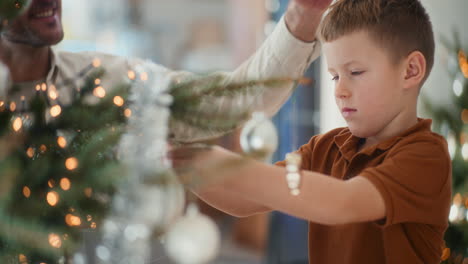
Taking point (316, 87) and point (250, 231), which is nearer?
point (316, 87)

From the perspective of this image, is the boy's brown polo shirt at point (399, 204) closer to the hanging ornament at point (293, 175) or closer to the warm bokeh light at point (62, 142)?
the hanging ornament at point (293, 175)

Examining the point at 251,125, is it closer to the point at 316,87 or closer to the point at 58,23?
the point at 58,23

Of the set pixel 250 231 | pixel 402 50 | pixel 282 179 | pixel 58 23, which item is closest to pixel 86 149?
pixel 282 179

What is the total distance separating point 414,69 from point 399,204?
8.7 inches

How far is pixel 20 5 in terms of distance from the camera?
459 millimetres

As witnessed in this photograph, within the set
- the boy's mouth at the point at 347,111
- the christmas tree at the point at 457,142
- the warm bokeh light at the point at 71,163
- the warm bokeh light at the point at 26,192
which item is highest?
the boy's mouth at the point at 347,111

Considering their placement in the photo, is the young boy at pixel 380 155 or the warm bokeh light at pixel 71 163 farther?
the young boy at pixel 380 155

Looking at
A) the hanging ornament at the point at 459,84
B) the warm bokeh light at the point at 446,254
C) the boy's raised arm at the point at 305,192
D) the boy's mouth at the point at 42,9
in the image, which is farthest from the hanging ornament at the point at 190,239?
the hanging ornament at the point at 459,84

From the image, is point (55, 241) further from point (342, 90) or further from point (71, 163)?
point (342, 90)

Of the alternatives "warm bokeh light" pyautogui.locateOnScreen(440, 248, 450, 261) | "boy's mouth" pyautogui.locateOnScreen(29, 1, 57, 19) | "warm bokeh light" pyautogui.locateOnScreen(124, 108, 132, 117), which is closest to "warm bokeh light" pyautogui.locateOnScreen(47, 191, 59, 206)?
"warm bokeh light" pyautogui.locateOnScreen(124, 108, 132, 117)

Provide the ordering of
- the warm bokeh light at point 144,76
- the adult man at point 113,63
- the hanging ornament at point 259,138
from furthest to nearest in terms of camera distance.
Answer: the adult man at point 113,63 < the warm bokeh light at point 144,76 < the hanging ornament at point 259,138

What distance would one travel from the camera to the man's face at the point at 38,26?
620 millimetres

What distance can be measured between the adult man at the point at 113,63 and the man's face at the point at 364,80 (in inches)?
2.9

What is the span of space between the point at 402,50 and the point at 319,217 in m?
0.31
